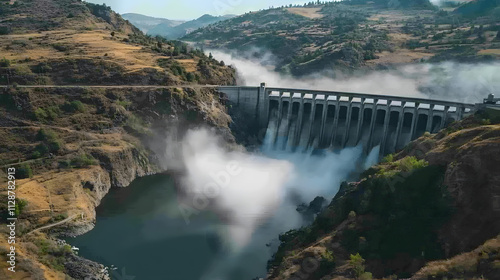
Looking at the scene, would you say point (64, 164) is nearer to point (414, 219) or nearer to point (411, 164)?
point (411, 164)

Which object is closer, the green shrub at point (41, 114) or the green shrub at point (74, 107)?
the green shrub at point (41, 114)

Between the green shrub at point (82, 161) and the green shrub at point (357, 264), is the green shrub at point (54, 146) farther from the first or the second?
the green shrub at point (357, 264)

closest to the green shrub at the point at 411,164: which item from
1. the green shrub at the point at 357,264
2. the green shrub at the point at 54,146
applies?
the green shrub at the point at 357,264

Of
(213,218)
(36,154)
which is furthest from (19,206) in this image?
(213,218)

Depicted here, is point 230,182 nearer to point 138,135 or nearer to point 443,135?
point 138,135

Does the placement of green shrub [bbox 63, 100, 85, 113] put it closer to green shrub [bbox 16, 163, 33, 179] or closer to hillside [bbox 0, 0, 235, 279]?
hillside [bbox 0, 0, 235, 279]
